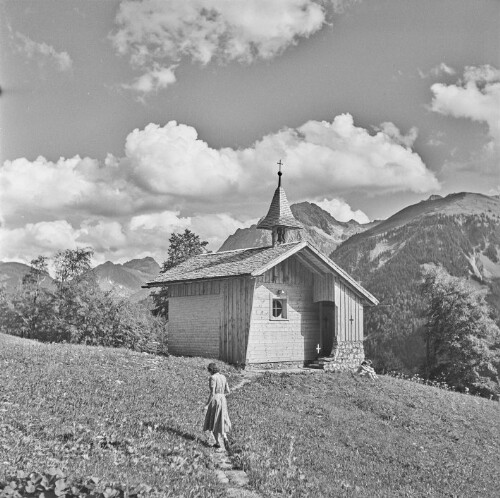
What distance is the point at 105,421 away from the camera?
45.9ft

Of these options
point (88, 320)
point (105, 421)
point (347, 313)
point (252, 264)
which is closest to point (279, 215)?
point (252, 264)

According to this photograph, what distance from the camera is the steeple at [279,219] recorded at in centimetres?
3259

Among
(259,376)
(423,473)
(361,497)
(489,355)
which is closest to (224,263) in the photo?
(259,376)

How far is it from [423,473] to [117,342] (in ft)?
97.5

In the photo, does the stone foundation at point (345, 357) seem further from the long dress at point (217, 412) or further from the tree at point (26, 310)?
the tree at point (26, 310)

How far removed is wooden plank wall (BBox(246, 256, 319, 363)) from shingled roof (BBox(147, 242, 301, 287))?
3.08ft

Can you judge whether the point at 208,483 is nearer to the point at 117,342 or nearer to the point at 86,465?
the point at 86,465

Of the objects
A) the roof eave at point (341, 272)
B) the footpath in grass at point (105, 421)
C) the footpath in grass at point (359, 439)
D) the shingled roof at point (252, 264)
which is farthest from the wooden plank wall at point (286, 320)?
the footpath in grass at point (105, 421)

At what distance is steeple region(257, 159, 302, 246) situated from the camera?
107ft

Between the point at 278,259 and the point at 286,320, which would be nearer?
the point at 278,259

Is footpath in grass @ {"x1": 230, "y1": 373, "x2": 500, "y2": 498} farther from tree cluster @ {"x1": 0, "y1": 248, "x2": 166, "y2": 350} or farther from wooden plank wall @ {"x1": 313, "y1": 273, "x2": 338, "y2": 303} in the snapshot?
tree cluster @ {"x1": 0, "y1": 248, "x2": 166, "y2": 350}

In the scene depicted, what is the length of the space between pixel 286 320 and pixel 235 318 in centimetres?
286

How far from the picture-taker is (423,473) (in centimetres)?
1505

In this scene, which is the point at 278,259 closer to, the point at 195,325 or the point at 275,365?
the point at 275,365
